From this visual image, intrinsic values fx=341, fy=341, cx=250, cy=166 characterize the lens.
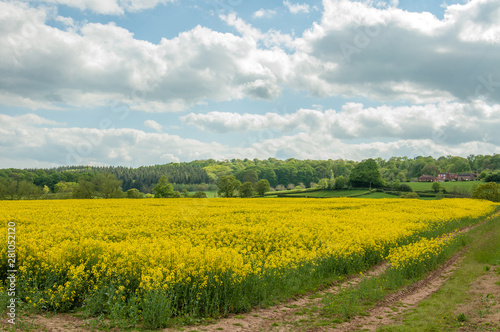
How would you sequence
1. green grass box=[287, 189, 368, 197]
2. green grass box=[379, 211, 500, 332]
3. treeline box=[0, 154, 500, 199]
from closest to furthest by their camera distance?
green grass box=[379, 211, 500, 332]
green grass box=[287, 189, 368, 197]
treeline box=[0, 154, 500, 199]

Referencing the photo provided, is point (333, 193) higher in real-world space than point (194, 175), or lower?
lower

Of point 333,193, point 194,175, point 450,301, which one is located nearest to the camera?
point 450,301

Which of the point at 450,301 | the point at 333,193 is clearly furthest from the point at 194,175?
the point at 450,301

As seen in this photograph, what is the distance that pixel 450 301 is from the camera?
30.9ft

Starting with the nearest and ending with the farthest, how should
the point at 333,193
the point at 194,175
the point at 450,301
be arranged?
the point at 450,301 < the point at 333,193 < the point at 194,175

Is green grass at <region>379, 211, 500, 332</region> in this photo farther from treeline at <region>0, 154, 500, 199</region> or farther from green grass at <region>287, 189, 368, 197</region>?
treeline at <region>0, 154, 500, 199</region>

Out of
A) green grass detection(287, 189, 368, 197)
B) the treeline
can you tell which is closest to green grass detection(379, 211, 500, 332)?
green grass detection(287, 189, 368, 197)

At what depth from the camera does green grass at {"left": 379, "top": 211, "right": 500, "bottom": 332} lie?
24.8 feet

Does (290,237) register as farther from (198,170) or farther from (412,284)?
(198,170)

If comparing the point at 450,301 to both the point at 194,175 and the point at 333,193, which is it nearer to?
the point at 333,193

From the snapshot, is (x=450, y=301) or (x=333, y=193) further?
(x=333, y=193)

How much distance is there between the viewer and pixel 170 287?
8.30 meters

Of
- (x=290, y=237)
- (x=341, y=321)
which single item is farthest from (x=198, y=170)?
(x=341, y=321)

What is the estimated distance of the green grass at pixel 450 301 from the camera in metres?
7.56
